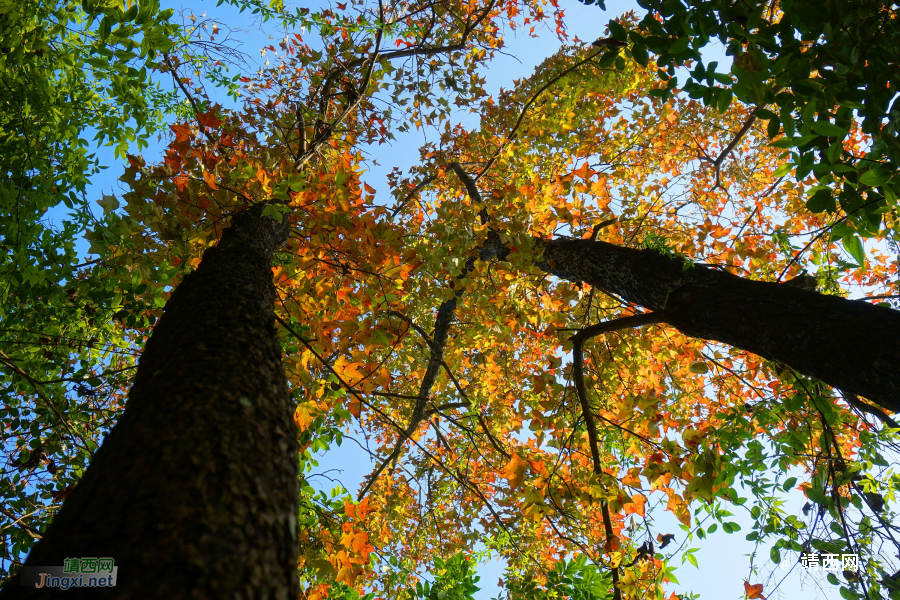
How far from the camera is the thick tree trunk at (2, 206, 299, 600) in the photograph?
2.14ft

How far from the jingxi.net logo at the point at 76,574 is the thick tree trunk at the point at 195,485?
0.01 m

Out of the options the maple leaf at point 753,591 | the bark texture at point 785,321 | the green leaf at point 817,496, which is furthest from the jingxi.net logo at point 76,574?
the maple leaf at point 753,591

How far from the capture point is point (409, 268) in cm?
321

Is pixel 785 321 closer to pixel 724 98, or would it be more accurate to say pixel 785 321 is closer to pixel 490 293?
pixel 724 98

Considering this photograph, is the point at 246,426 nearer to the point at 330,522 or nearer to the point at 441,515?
the point at 330,522

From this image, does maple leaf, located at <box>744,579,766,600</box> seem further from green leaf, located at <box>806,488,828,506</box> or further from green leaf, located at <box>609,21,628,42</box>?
green leaf, located at <box>609,21,628,42</box>

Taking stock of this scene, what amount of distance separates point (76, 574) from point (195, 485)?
185 mm

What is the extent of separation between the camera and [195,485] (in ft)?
2.55

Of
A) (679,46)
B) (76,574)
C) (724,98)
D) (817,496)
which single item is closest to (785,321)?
(817,496)

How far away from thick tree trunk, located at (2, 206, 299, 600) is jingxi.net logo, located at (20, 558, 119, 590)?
0.01 m

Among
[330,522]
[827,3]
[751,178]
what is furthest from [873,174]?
[751,178]

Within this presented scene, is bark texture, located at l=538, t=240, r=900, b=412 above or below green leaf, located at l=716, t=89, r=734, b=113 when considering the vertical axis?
below

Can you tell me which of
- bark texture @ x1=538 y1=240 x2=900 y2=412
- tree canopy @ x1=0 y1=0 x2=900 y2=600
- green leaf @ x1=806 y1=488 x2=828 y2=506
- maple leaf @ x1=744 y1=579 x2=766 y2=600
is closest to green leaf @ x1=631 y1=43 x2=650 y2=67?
tree canopy @ x1=0 y1=0 x2=900 y2=600

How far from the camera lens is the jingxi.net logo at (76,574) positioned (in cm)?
61
